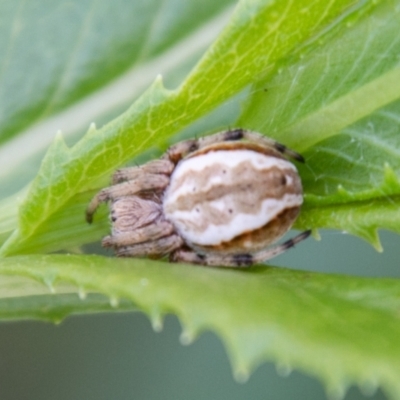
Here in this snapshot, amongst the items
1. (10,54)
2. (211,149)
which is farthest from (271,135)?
(10,54)

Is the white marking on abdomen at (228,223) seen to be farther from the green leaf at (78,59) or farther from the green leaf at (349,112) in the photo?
the green leaf at (78,59)

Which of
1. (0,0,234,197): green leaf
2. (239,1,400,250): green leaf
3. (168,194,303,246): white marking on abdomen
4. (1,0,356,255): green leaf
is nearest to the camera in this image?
(1,0,356,255): green leaf

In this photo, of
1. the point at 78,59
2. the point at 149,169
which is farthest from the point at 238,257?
the point at 78,59

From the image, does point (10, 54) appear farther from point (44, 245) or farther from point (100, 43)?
point (44, 245)

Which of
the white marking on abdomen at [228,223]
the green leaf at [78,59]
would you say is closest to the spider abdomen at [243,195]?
the white marking on abdomen at [228,223]

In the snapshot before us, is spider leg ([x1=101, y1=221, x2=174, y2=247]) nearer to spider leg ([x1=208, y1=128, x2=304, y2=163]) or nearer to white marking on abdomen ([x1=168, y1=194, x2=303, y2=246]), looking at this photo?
white marking on abdomen ([x1=168, y1=194, x2=303, y2=246])

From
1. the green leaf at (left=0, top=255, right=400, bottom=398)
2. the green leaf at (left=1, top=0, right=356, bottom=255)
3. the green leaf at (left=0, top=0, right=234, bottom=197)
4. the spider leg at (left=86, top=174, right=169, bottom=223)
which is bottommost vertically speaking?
the green leaf at (left=0, top=255, right=400, bottom=398)

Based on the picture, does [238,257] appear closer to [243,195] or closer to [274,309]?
[243,195]

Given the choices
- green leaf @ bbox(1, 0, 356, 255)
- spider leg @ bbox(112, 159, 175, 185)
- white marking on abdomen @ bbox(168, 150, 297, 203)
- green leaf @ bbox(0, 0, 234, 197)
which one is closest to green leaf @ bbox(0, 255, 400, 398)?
green leaf @ bbox(1, 0, 356, 255)
